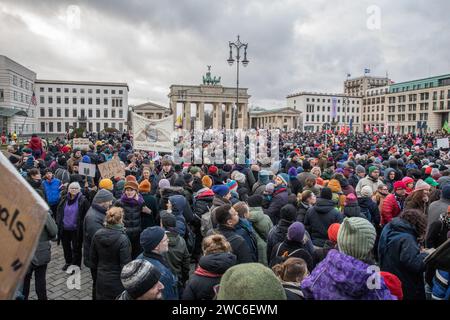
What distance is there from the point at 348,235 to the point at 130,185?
3616 millimetres

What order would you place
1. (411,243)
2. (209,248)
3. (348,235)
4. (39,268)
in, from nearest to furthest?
1. (348,235)
2. (209,248)
3. (411,243)
4. (39,268)

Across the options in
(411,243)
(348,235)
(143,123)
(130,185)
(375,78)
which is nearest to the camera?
(348,235)

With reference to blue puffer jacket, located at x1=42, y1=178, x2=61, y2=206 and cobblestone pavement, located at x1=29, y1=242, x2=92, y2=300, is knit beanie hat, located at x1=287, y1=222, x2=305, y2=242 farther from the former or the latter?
blue puffer jacket, located at x1=42, y1=178, x2=61, y2=206

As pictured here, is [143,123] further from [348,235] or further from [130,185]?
[348,235]

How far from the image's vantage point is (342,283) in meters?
2.42

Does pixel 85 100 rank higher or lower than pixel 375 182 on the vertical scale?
higher

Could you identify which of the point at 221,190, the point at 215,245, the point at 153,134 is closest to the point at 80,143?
the point at 153,134

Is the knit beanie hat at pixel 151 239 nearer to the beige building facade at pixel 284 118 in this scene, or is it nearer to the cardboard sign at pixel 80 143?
the cardboard sign at pixel 80 143

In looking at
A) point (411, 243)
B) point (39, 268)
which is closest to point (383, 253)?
point (411, 243)

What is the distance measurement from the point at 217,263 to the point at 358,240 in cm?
126

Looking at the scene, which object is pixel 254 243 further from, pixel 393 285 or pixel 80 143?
pixel 80 143

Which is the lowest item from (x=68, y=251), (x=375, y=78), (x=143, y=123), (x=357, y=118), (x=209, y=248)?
(x=68, y=251)

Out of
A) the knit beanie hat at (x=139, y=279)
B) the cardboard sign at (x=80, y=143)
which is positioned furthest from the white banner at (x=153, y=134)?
the knit beanie hat at (x=139, y=279)

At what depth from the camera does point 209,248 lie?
326cm
